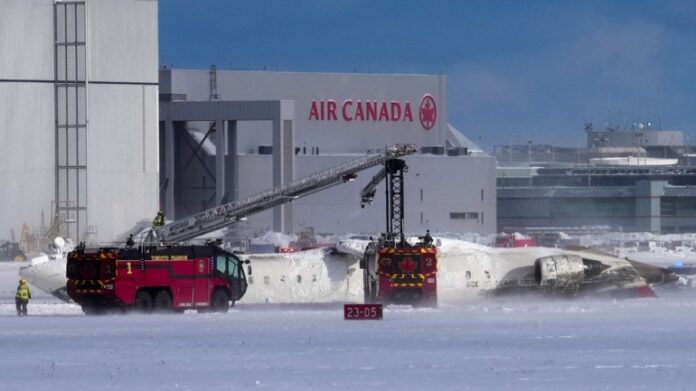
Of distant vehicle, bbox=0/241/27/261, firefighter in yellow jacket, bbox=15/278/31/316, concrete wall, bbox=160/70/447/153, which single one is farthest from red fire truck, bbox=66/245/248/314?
concrete wall, bbox=160/70/447/153

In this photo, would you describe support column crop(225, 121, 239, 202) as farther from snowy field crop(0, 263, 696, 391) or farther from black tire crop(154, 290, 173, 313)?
black tire crop(154, 290, 173, 313)

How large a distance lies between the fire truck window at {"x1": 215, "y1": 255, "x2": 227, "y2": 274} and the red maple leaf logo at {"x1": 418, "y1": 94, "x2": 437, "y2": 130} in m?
75.2

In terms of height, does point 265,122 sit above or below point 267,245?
above

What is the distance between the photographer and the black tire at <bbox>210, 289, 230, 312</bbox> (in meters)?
52.6

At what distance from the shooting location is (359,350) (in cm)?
3628

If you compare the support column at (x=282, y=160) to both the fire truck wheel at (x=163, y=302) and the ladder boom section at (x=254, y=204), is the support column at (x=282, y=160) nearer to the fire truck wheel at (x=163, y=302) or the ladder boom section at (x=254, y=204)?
Result: the ladder boom section at (x=254, y=204)

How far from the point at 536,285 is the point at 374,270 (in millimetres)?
6415

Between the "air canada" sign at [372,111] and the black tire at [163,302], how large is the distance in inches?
2821

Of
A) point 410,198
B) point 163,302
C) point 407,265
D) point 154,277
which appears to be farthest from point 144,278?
point 410,198

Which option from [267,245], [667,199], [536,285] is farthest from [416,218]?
[536,285]

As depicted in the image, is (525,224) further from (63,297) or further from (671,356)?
(671,356)

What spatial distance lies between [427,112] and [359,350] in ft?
303

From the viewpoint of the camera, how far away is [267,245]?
320 feet

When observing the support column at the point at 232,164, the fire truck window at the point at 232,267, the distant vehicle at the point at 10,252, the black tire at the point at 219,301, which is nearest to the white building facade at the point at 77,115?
the distant vehicle at the point at 10,252
